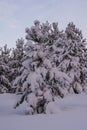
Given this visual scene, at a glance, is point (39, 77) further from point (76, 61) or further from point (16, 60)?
point (16, 60)

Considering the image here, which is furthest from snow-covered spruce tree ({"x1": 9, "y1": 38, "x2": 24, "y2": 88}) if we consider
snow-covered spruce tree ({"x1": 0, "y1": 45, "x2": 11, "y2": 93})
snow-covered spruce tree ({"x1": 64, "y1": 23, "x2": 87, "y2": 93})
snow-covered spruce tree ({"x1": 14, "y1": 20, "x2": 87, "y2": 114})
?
snow-covered spruce tree ({"x1": 14, "y1": 20, "x2": 87, "y2": 114})

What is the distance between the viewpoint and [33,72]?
20.0m

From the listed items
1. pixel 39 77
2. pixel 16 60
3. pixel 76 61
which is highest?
pixel 16 60

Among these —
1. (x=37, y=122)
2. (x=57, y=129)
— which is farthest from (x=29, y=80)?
(x=57, y=129)

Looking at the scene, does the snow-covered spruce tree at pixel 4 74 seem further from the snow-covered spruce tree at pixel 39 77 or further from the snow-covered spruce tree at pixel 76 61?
the snow-covered spruce tree at pixel 39 77

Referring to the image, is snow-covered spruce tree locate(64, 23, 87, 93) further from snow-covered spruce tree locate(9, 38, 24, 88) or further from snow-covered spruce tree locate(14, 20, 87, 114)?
snow-covered spruce tree locate(14, 20, 87, 114)

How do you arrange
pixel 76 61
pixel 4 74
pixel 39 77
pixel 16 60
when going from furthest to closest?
pixel 16 60, pixel 4 74, pixel 76 61, pixel 39 77

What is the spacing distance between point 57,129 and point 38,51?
7525mm

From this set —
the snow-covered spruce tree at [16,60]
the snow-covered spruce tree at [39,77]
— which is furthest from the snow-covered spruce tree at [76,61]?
the snow-covered spruce tree at [39,77]

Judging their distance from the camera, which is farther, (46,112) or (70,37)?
(70,37)

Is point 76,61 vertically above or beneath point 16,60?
beneath

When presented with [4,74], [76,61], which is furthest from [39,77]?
[4,74]

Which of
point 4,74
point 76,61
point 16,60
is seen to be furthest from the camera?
point 16,60

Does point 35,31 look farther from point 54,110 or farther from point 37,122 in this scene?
point 37,122
